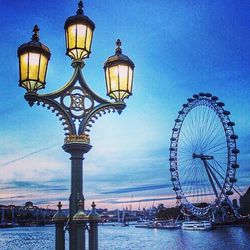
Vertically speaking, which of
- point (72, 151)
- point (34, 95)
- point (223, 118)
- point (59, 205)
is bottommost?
point (59, 205)

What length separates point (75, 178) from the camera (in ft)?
15.1

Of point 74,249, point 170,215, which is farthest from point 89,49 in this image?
point 170,215

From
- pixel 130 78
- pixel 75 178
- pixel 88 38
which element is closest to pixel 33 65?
pixel 88 38

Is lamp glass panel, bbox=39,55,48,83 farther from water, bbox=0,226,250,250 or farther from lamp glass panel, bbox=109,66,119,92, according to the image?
water, bbox=0,226,250,250

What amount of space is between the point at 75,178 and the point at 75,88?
3.70ft

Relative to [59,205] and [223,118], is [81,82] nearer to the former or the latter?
[59,205]

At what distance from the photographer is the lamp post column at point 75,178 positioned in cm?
→ 452

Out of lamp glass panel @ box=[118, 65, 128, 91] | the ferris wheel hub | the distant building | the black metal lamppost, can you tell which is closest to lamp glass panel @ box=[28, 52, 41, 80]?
the black metal lamppost

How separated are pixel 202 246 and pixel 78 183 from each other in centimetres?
5596

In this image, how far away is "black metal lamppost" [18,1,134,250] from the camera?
4621 millimetres

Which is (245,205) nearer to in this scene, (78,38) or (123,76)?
(123,76)

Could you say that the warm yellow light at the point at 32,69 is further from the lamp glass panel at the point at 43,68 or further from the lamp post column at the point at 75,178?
the lamp post column at the point at 75,178

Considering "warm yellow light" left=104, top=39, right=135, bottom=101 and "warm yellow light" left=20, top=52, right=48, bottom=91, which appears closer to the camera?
"warm yellow light" left=20, top=52, right=48, bottom=91

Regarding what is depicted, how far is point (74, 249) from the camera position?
441cm
